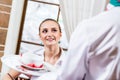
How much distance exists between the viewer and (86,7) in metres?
2.10

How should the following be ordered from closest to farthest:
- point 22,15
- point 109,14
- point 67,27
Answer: point 109,14, point 67,27, point 22,15

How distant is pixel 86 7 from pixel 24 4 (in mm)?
554

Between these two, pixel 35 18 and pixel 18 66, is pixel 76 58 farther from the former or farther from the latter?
pixel 35 18

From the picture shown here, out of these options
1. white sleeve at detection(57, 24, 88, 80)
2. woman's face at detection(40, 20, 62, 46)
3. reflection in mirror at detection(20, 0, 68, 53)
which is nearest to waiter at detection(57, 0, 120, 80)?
white sleeve at detection(57, 24, 88, 80)

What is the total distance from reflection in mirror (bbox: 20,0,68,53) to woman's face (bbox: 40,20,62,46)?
43cm

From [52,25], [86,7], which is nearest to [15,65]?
[52,25]

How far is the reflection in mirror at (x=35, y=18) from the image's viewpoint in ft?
7.29

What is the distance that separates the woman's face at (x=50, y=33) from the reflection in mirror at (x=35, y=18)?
0.43 m

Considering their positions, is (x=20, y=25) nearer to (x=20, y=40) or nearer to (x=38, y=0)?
(x=20, y=40)

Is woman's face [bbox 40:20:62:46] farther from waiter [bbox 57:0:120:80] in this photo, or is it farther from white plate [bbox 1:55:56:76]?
waiter [bbox 57:0:120:80]

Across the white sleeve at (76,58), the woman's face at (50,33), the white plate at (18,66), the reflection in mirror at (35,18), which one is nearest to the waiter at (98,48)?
the white sleeve at (76,58)

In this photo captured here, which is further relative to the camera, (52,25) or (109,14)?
(52,25)

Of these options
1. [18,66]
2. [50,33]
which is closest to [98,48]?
[18,66]

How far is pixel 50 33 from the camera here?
1.76m
